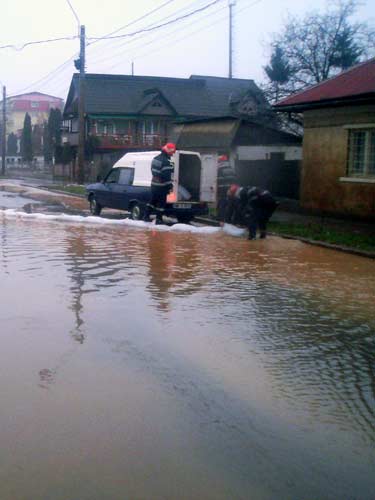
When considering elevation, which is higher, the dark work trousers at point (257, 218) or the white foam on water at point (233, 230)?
the dark work trousers at point (257, 218)

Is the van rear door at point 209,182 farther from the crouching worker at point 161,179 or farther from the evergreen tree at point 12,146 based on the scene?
the evergreen tree at point 12,146

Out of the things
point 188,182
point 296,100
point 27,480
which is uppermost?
point 296,100

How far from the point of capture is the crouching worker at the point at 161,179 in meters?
17.6

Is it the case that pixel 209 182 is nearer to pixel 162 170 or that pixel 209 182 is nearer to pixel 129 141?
pixel 162 170

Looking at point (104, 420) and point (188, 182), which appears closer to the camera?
point (104, 420)

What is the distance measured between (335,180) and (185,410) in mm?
16086

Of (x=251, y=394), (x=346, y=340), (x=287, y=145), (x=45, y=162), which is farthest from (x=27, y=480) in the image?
(x=45, y=162)

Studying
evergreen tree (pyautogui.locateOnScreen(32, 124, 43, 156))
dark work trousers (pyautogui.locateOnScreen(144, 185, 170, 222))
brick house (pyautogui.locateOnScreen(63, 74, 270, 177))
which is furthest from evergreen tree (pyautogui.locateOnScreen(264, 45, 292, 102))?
evergreen tree (pyautogui.locateOnScreen(32, 124, 43, 156))

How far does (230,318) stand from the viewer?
8.38 meters

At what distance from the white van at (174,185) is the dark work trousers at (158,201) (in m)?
0.44

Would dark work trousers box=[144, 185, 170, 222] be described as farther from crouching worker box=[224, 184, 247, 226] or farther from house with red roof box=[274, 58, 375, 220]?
house with red roof box=[274, 58, 375, 220]

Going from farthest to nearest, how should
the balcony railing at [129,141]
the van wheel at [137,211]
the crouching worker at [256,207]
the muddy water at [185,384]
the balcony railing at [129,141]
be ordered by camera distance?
the balcony railing at [129,141] → the balcony railing at [129,141] → the van wheel at [137,211] → the crouching worker at [256,207] → the muddy water at [185,384]

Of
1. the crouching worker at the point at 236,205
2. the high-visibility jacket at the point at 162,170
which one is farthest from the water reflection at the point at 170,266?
the crouching worker at the point at 236,205

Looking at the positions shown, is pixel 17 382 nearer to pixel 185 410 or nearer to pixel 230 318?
pixel 185 410
